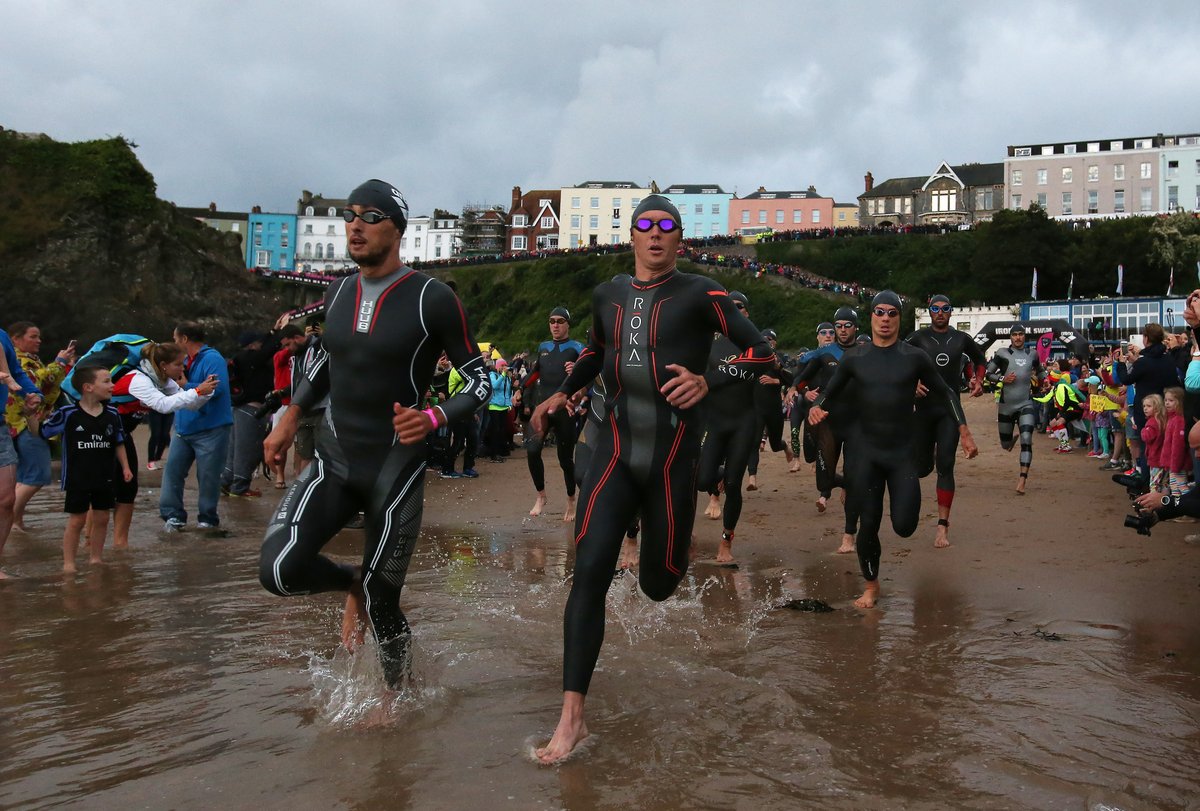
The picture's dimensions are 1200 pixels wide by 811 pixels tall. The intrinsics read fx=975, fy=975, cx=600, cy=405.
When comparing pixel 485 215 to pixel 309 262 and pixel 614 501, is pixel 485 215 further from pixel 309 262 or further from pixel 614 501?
pixel 614 501

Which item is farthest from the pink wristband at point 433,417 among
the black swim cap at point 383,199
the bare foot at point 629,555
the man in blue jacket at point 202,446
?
the man in blue jacket at point 202,446

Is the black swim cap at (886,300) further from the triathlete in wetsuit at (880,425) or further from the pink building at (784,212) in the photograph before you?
the pink building at (784,212)

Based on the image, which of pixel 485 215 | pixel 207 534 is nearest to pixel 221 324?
pixel 207 534

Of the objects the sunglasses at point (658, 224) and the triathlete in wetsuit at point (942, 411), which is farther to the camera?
the triathlete in wetsuit at point (942, 411)

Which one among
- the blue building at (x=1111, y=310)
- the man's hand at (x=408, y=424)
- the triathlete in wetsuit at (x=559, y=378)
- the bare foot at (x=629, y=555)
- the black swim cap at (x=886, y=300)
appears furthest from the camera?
the blue building at (x=1111, y=310)

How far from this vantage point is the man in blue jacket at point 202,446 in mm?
9875

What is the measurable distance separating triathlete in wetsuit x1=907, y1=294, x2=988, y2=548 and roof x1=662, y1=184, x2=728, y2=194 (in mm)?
106406

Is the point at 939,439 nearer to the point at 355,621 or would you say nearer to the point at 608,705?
the point at 608,705

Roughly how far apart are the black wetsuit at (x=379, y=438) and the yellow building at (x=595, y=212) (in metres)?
109

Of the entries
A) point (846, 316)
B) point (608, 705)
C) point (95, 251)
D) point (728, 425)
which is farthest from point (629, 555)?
point (95, 251)

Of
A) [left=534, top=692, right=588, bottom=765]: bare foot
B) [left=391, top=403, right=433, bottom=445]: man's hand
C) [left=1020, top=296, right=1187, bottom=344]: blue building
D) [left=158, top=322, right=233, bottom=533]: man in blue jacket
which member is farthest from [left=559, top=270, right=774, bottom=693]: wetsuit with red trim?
[left=1020, top=296, right=1187, bottom=344]: blue building

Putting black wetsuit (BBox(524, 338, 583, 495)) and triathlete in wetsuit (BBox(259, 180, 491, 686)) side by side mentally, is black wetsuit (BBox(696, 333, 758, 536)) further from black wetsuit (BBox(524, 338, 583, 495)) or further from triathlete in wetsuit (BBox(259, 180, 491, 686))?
triathlete in wetsuit (BBox(259, 180, 491, 686))

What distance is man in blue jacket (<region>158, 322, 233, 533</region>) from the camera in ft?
32.4

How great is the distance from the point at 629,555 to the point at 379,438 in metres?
4.85
